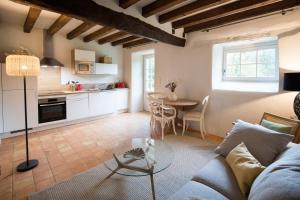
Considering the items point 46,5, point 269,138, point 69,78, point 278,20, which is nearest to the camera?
point 269,138

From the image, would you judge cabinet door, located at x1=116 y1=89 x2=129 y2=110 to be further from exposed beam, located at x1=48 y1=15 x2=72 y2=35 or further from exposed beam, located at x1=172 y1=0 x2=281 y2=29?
exposed beam, located at x1=172 y1=0 x2=281 y2=29

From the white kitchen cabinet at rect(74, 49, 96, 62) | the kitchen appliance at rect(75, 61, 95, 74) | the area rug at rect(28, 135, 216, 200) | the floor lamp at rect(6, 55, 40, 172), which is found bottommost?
the area rug at rect(28, 135, 216, 200)

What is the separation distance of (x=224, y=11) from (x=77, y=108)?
3.94 meters

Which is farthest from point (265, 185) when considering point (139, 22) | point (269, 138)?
point (139, 22)

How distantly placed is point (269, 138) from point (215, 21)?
2.62 meters

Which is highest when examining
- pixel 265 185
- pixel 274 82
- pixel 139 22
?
pixel 139 22

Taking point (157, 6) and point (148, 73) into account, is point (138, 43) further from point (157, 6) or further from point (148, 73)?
point (157, 6)

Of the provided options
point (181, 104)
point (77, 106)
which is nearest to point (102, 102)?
point (77, 106)

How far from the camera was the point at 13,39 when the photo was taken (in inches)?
159

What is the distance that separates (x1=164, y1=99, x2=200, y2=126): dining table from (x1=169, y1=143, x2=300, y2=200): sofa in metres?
1.92

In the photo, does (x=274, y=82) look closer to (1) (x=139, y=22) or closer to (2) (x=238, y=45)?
(2) (x=238, y=45)

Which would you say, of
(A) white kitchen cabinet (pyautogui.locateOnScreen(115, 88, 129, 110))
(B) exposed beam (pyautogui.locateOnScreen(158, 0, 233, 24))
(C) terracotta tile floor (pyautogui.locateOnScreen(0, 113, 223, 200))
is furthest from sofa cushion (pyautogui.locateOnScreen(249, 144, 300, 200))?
(A) white kitchen cabinet (pyautogui.locateOnScreen(115, 88, 129, 110))

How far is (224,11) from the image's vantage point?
292cm

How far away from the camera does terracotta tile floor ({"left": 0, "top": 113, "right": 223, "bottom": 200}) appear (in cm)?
220
